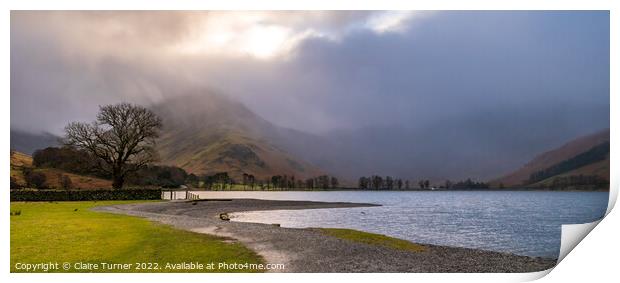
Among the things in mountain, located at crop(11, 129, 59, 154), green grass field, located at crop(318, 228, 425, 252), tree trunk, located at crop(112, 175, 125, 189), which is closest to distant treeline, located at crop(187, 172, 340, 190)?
tree trunk, located at crop(112, 175, 125, 189)

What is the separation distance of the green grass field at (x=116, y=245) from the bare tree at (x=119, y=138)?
4528 millimetres

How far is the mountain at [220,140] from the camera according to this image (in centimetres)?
1991

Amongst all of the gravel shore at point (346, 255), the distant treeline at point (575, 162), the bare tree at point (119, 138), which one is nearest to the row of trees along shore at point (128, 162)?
the bare tree at point (119, 138)

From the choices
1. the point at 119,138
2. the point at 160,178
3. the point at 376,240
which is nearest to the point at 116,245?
the point at 376,240

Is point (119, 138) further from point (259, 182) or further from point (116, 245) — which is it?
point (116, 245)

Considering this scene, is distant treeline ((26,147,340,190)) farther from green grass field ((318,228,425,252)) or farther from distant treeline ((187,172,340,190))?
green grass field ((318,228,425,252))

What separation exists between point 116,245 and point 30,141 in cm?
599

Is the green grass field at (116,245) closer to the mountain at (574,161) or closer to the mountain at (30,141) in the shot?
the mountain at (30,141)

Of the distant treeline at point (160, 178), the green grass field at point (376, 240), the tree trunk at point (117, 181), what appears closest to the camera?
the green grass field at point (376, 240)

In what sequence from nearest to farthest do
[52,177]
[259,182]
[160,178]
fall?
[52,177] → [160,178] → [259,182]

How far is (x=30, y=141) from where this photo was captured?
57.4 feet

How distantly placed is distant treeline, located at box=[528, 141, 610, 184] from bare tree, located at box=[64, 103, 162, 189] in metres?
16.5

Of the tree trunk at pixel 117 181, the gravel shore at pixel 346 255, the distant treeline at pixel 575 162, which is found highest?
the distant treeline at pixel 575 162
